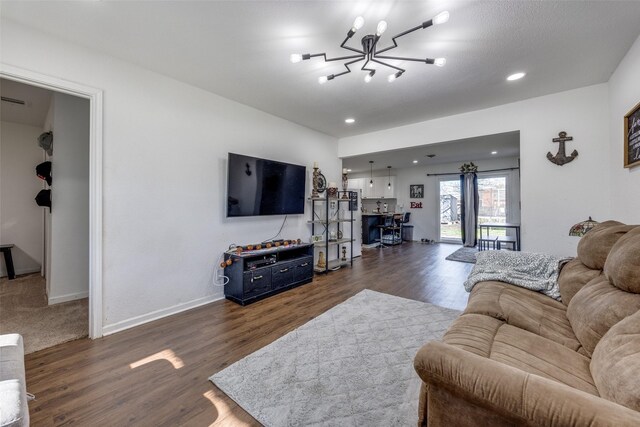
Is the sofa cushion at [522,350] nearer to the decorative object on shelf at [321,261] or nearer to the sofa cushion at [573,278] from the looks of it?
the sofa cushion at [573,278]

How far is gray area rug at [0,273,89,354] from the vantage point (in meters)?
2.30

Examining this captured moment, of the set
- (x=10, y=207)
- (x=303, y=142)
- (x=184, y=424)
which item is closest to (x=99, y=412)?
(x=184, y=424)

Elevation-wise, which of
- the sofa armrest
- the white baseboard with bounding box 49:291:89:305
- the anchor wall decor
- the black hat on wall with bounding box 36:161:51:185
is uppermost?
the anchor wall decor

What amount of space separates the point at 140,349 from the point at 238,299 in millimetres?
1115

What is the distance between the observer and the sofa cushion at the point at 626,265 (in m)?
1.22

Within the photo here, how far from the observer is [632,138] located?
222 centimetres

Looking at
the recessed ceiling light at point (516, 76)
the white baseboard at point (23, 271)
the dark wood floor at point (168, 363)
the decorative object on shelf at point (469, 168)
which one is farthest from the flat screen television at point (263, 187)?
the decorative object on shelf at point (469, 168)

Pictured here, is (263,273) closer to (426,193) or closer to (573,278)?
(573,278)

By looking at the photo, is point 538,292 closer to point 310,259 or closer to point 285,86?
point 310,259

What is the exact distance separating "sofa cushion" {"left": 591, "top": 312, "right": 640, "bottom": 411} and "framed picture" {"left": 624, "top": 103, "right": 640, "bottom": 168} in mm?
1974

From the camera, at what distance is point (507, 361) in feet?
3.84

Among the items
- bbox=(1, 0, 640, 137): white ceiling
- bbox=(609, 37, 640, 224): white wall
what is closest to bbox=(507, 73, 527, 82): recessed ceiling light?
bbox=(1, 0, 640, 137): white ceiling

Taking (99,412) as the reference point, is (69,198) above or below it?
above

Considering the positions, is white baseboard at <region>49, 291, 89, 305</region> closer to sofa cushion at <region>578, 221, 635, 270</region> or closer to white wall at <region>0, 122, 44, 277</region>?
white wall at <region>0, 122, 44, 277</region>
